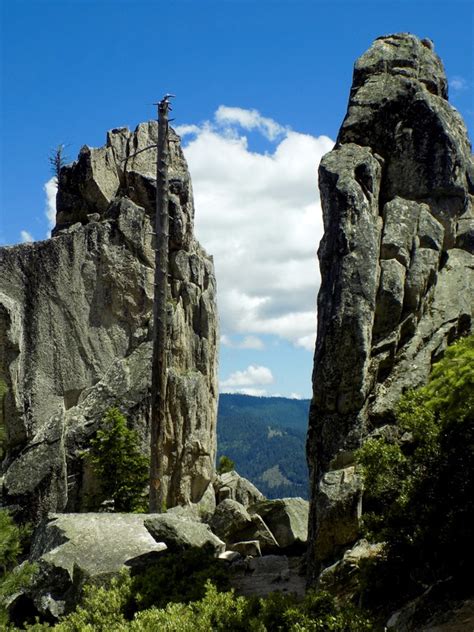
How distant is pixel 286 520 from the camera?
90.6 feet

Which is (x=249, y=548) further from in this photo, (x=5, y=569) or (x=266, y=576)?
(x=5, y=569)

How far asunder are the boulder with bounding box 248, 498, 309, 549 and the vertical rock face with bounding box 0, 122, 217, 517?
307 inches

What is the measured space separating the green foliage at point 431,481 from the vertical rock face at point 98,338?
1943cm

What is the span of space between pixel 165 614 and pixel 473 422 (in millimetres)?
7638

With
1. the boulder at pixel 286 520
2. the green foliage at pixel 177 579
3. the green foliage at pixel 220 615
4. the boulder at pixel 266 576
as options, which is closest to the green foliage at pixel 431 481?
the green foliage at pixel 220 615

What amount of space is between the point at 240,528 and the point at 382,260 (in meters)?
11.6

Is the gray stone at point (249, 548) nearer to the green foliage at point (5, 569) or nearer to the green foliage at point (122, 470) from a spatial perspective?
the green foliage at point (122, 470)

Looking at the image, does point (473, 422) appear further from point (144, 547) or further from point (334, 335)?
point (144, 547)

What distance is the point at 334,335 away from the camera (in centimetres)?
2042

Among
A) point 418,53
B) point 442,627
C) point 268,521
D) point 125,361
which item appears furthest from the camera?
point 125,361

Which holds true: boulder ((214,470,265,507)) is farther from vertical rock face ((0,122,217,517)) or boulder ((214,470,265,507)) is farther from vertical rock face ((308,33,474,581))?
vertical rock face ((308,33,474,581))

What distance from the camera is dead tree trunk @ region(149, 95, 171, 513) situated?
28359 mm

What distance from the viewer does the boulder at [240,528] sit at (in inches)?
1045

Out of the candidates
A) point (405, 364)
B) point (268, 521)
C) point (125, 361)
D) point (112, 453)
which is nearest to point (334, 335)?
point (405, 364)
